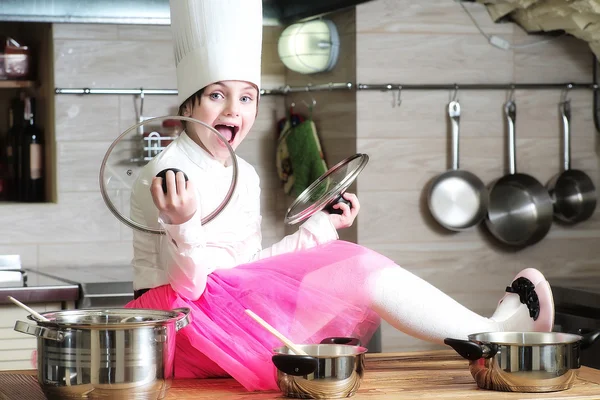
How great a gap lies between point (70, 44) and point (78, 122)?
0.22m

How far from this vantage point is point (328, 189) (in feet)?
4.62

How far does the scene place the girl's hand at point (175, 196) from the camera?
1197 millimetres

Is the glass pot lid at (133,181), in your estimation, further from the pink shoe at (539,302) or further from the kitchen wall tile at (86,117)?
the kitchen wall tile at (86,117)

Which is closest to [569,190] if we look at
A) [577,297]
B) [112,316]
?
[577,297]

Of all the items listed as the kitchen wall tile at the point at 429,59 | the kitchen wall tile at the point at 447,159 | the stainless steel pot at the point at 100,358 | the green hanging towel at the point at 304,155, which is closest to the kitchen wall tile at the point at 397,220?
the kitchen wall tile at the point at 447,159

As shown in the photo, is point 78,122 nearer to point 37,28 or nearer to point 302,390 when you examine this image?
point 37,28

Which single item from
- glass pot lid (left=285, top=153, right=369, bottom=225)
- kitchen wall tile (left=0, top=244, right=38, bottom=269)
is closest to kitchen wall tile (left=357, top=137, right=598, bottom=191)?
glass pot lid (left=285, top=153, right=369, bottom=225)

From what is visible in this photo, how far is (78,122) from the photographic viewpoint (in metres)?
2.60

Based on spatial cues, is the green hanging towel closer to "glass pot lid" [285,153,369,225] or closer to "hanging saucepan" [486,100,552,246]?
"hanging saucepan" [486,100,552,246]

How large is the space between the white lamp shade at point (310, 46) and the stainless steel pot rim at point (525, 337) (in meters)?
1.25

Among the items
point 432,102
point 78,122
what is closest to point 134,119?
point 78,122

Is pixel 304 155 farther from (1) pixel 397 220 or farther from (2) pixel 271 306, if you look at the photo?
(2) pixel 271 306

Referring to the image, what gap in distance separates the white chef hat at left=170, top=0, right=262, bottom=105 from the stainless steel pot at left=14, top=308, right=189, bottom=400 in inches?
17.8

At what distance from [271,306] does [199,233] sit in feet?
0.50
